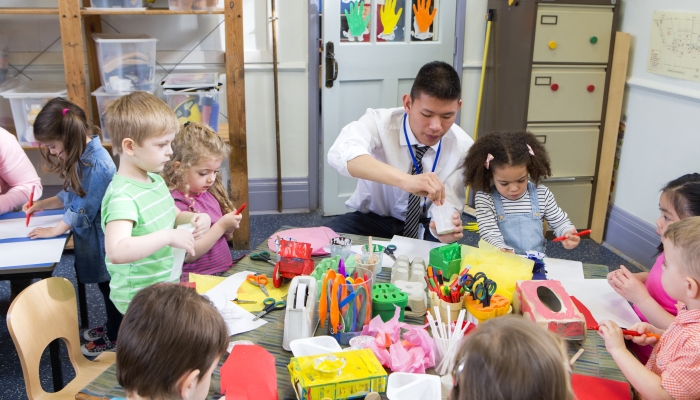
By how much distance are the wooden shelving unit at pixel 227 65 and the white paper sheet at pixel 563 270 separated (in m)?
2.00

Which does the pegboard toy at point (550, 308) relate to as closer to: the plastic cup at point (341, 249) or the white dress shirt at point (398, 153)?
the plastic cup at point (341, 249)

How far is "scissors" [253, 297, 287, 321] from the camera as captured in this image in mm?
1487

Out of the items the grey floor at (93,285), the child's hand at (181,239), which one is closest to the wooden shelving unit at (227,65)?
the grey floor at (93,285)

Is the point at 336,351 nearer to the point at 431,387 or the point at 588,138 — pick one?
the point at 431,387

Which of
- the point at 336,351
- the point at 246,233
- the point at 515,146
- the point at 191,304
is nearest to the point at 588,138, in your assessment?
the point at 515,146

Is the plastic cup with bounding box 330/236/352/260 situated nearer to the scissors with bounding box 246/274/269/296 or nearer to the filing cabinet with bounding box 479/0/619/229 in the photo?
the scissors with bounding box 246/274/269/296

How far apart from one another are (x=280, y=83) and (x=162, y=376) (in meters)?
2.98

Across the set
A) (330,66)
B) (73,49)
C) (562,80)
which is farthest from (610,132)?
(73,49)

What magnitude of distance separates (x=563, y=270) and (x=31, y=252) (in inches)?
65.2

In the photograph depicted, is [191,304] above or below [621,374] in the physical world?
above

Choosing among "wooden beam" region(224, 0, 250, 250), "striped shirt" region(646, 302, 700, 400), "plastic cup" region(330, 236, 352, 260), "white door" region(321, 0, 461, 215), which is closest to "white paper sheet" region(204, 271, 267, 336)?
"plastic cup" region(330, 236, 352, 260)

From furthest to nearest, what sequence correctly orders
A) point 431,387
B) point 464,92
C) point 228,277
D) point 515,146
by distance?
point 464,92 < point 515,146 < point 228,277 < point 431,387

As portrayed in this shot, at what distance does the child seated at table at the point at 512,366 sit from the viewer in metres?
0.89

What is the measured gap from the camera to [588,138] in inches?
142
